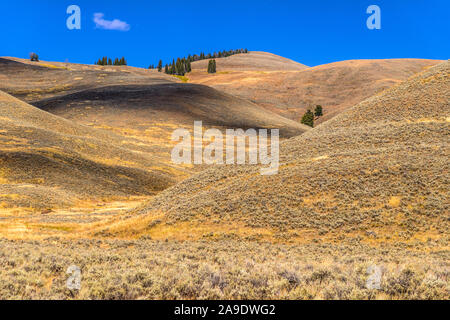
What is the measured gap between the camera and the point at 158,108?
102062 millimetres

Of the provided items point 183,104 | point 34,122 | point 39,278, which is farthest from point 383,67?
point 39,278

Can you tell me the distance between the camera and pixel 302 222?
19.5 meters

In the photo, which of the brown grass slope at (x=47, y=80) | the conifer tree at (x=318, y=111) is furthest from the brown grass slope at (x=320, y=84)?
the brown grass slope at (x=47, y=80)

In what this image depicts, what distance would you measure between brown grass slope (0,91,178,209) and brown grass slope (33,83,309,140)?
26.9m

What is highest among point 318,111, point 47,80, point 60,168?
point 47,80

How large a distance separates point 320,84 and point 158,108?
94.2 m

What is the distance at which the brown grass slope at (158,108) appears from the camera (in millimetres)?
93250

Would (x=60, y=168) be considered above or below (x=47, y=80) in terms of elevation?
below

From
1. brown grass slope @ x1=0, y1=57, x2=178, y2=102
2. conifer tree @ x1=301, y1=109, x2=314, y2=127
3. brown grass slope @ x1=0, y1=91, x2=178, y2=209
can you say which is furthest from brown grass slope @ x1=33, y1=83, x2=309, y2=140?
brown grass slope @ x1=0, y1=91, x2=178, y2=209

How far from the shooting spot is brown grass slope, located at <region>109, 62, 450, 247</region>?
18.6 m

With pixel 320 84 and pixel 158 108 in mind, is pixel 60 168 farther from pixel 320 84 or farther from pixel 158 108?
pixel 320 84

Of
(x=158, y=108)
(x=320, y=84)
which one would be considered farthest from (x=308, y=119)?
(x=158, y=108)

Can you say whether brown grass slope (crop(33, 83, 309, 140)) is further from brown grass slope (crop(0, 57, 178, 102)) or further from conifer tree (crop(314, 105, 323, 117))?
conifer tree (crop(314, 105, 323, 117))

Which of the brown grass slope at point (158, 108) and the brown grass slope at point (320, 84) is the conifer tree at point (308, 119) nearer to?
the brown grass slope at point (320, 84)
